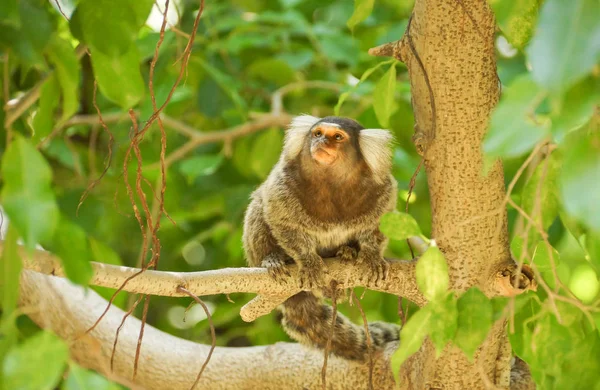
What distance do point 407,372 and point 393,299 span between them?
1.18 m

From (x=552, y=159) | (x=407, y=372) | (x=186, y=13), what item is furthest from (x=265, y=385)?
(x=186, y=13)

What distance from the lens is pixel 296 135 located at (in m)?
3.08

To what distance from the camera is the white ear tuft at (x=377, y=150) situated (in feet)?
9.51

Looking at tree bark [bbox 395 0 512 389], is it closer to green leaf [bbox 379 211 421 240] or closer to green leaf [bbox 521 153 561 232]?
green leaf [bbox 521 153 561 232]

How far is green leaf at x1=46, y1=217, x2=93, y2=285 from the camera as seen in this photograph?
1.15 metres

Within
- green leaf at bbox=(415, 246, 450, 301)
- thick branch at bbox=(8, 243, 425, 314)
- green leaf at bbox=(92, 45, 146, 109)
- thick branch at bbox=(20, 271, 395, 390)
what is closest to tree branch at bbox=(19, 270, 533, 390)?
thick branch at bbox=(20, 271, 395, 390)

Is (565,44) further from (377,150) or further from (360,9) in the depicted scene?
(377,150)

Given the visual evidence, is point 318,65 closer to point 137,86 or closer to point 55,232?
point 137,86

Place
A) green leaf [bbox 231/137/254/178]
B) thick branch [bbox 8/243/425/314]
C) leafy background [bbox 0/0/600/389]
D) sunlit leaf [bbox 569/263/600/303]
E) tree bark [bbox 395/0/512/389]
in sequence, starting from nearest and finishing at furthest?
leafy background [bbox 0/0/600/389]
thick branch [bbox 8/243/425/314]
tree bark [bbox 395/0/512/389]
sunlit leaf [bbox 569/263/600/303]
green leaf [bbox 231/137/254/178]

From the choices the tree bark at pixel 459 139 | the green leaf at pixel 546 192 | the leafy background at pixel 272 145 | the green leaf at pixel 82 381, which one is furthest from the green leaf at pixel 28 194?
the tree bark at pixel 459 139

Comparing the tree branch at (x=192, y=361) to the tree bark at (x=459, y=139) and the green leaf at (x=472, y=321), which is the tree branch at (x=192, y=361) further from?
the green leaf at (x=472, y=321)

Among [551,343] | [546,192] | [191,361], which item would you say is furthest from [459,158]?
[191,361]

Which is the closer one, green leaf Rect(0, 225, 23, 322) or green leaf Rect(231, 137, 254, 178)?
green leaf Rect(0, 225, 23, 322)

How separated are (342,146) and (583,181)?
2.01m
